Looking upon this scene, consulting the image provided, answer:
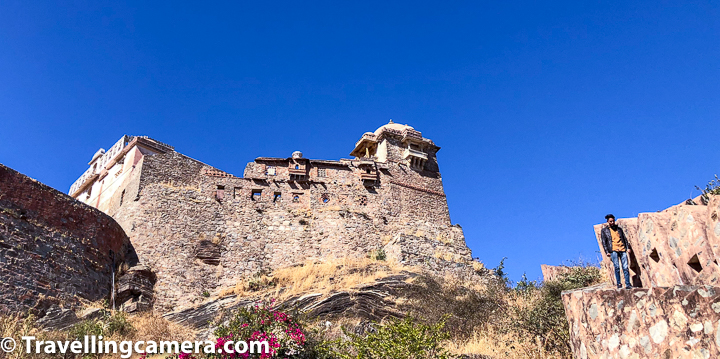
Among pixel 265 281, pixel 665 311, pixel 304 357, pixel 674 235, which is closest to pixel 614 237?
pixel 674 235

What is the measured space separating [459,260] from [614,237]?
1669 centimetres

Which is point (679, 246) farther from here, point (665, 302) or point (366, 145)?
point (366, 145)

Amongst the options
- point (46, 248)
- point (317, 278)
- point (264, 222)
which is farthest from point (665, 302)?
point (264, 222)

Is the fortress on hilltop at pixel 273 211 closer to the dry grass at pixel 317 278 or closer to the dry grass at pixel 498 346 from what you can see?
the dry grass at pixel 317 278

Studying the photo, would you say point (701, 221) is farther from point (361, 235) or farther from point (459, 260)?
point (361, 235)

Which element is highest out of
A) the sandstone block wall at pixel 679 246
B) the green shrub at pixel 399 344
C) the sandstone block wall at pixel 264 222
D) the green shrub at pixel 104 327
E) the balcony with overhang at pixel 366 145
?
the balcony with overhang at pixel 366 145

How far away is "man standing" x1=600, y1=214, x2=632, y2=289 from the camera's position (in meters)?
8.70

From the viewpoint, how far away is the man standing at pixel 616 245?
8.70 meters

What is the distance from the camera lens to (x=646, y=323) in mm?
5730

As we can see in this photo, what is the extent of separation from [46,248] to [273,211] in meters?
12.3

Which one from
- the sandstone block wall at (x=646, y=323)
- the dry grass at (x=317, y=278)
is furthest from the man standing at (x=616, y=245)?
the dry grass at (x=317, y=278)

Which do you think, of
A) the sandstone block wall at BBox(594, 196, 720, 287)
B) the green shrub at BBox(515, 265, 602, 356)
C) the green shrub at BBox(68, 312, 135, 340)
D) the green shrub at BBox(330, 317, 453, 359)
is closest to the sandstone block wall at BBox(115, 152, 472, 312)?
the green shrub at BBox(68, 312, 135, 340)

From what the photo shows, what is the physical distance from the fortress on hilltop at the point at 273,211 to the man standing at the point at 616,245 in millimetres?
14687

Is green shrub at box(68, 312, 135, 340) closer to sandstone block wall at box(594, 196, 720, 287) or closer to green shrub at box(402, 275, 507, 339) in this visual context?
green shrub at box(402, 275, 507, 339)
